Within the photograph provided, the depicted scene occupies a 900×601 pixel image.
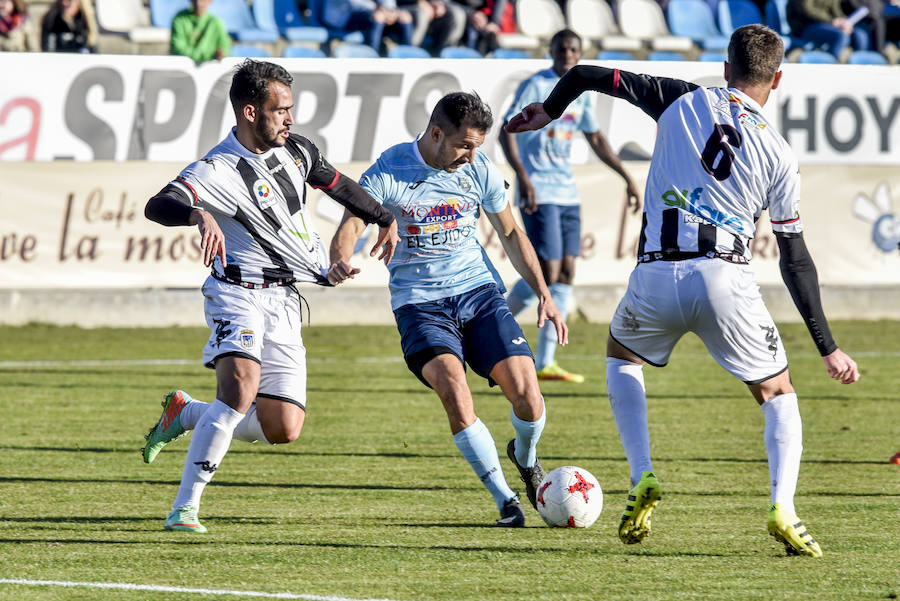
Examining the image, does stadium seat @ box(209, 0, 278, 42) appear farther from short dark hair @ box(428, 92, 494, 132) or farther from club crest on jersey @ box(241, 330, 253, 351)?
club crest on jersey @ box(241, 330, 253, 351)

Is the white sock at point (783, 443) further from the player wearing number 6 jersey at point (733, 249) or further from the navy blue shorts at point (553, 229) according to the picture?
A: the navy blue shorts at point (553, 229)

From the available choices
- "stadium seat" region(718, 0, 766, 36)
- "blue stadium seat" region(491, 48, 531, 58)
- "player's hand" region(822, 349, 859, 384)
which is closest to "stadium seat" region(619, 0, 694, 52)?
"stadium seat" region(718, 0, 766, 36)

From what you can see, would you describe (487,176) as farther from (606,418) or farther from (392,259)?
(606,418)

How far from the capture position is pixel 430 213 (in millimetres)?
6727

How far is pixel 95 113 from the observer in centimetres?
1597

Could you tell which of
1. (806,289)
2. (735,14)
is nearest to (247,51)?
(735,14)

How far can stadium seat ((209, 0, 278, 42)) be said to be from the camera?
1898 centimetres

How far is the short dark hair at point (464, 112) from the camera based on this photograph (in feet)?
21.0

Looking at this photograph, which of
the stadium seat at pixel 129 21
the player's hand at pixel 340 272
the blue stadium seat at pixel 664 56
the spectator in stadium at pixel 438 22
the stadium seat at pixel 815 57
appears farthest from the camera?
the stadium seat at pixel 815 57

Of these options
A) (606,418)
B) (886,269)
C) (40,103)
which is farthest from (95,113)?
(886,269)

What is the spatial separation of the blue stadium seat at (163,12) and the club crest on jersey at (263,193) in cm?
1312

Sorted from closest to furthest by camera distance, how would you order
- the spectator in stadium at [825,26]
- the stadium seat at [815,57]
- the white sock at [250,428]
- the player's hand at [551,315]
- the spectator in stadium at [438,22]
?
1. the player's hand at [551,315]
2. the white sock at [250,428]
3. the spectator in stadium at [438,22]
4. the stadium seat at [815,57]
5. the spectator in stadium at [825,26]

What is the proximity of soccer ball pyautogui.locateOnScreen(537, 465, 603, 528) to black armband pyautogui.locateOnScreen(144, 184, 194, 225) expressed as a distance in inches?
76.9

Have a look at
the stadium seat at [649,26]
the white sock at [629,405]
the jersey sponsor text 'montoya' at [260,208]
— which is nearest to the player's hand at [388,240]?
the jersey sponsor text 'montoya' at [260,208]
